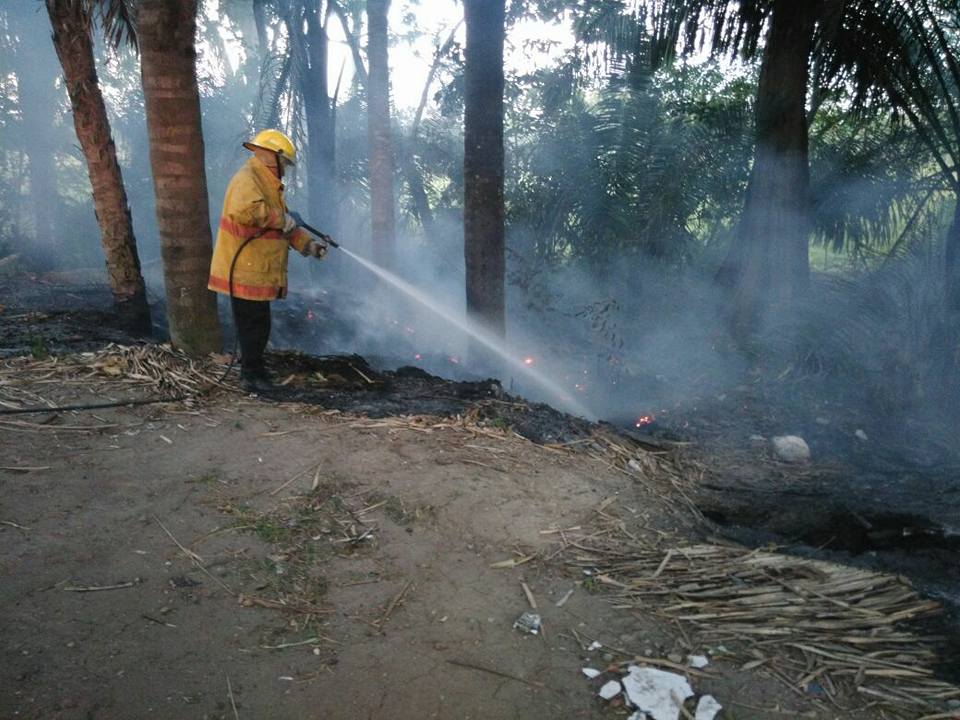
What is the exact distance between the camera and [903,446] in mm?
6477

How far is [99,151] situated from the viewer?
6.22 meters

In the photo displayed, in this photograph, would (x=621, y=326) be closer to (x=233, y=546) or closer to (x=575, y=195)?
(x=575, y=195)

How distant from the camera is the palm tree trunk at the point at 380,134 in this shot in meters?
11.5

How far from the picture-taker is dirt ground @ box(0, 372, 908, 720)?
2.38m

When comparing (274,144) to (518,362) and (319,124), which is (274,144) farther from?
(319,124)

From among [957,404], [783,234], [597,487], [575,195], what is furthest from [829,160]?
[597,487]

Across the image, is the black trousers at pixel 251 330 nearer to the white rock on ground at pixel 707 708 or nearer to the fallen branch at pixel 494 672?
the fallen branch at pixel 494 672

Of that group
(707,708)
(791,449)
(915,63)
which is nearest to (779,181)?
(915,63)

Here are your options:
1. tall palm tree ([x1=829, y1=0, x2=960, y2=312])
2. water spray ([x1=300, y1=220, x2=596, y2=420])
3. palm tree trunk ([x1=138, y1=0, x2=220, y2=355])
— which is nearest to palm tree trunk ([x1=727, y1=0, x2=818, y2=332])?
tall palm tree ([x1=829, y1=0, x2=960, y2=312])

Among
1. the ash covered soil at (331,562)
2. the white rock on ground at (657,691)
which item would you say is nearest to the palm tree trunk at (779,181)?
the ash covered soil at (331,562)

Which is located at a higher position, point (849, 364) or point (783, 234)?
point (783, 234)

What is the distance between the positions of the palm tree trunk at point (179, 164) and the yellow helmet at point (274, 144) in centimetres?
74

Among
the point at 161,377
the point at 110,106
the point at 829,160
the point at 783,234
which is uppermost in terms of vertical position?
the point at 110,106

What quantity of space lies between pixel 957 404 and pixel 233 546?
24.1 feet
